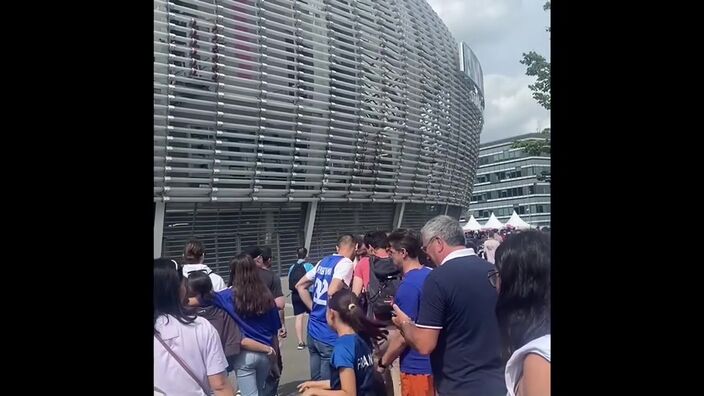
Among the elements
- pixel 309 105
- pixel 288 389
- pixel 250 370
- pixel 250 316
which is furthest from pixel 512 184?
pixel 309 105

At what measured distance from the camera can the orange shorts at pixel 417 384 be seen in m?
2.95

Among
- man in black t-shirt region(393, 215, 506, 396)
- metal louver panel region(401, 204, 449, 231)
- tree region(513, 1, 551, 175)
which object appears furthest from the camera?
metal louver panel region(401, 204, 449, 231)

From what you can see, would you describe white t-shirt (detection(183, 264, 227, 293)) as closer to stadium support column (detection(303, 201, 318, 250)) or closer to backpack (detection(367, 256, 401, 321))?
backpack (detection(367, 256, 401, 321))

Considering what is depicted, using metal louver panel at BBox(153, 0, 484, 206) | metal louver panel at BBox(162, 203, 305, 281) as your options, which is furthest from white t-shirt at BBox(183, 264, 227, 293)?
metal louver panel at BBox(153, 0, 484, 206)

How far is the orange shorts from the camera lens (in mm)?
2947

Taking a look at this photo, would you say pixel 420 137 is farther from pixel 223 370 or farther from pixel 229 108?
pixel 223 370

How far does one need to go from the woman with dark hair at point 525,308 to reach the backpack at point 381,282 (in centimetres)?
177

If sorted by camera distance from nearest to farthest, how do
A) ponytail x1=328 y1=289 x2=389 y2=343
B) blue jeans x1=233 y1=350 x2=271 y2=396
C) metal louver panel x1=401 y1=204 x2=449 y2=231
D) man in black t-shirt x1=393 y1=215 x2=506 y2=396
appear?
→ man in black t-shirt x1=393 y1=215 x2=506 y2=396 → ponytail x1=328 y1=289 x2=389 y2=343 → blue jeans x1=233 y1=350 x2=271 y2=396 → metal louver panel x1=401 y1=204 x2=449 y2=231

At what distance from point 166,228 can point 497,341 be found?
716cm

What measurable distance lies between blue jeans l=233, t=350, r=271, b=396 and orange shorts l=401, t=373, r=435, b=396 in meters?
1.05

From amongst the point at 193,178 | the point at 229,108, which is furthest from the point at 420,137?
the point at 193,178

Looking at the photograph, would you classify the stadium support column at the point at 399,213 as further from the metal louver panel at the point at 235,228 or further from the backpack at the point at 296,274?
the backpack at the point at 296,274

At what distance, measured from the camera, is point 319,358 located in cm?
439

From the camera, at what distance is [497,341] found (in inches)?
98.1
